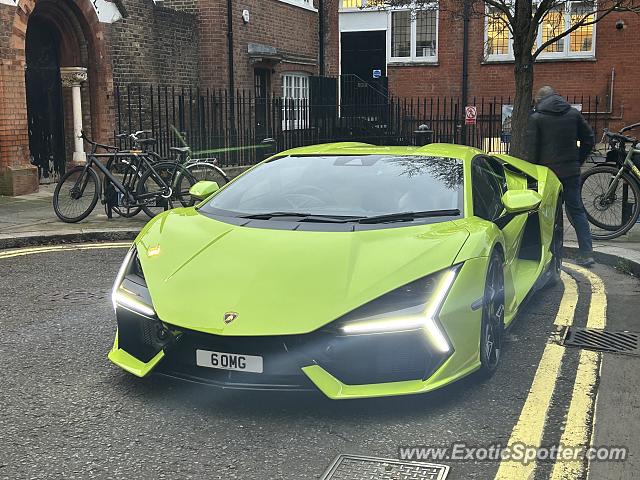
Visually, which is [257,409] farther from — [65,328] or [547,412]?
[65,328]

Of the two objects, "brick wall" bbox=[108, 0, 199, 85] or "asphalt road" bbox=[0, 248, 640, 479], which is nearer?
"asphalt road" bbox=[0, 248, 640, 479]

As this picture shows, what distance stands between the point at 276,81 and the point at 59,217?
14.7 metres

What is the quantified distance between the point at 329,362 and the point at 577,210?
17.2 ft

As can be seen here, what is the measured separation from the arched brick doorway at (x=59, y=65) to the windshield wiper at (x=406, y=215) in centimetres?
1029

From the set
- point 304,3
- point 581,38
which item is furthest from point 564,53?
point 304,3

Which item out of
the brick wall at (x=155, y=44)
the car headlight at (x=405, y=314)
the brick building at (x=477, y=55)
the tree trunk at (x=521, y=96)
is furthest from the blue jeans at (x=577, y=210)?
the brick building at (x=477, y=55)

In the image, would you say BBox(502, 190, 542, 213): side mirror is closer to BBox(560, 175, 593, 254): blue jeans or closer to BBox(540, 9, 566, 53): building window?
BBox(560, 175, 593, 254): blue jeans

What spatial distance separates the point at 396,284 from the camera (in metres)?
3.75

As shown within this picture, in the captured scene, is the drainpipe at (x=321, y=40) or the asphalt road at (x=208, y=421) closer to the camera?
the asphalt road at (x=208, y=421)

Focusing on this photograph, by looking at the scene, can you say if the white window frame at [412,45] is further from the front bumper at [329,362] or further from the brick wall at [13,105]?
the front bumper at [329,362]

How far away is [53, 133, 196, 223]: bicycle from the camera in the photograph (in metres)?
10.2

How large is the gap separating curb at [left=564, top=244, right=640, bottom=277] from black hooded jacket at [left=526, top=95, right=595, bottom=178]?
952mm

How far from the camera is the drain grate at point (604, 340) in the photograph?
498 cm

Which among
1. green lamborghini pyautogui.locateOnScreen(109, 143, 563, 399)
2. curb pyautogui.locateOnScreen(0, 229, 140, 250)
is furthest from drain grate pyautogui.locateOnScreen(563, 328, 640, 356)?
curb pyautogui.locateOnScreen(0, 229, 140, 250)
